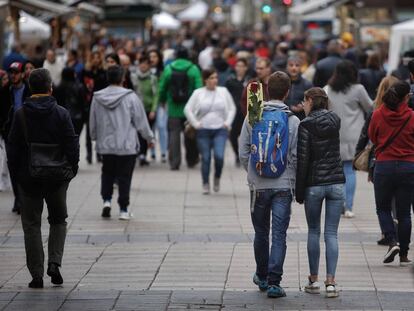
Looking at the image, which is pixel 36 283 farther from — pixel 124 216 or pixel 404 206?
pixel 124 216

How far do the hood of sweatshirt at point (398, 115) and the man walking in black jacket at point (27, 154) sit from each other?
8.75 feet

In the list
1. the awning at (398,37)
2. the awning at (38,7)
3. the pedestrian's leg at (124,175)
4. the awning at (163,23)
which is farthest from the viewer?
the awning at (163,23)


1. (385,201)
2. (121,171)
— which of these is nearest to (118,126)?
(121,171)

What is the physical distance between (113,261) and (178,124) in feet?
27.2

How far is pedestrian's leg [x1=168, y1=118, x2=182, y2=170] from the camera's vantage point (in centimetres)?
1939

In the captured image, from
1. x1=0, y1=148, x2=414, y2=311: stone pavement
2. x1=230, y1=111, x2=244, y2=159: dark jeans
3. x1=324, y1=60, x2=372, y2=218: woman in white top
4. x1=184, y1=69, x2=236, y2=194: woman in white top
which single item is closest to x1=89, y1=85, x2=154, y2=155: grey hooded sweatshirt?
x1=0, y1=148, x2=414, y2=311: stone pavement

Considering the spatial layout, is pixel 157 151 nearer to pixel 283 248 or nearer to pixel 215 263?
pixel 215 263

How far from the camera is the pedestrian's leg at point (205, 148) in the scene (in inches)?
650

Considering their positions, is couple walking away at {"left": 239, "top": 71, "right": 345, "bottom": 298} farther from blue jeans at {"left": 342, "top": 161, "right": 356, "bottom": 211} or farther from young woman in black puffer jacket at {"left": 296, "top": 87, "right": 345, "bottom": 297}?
blue jeans at {"left": 342, "top": 161, "right": 356, "bottom": 211}

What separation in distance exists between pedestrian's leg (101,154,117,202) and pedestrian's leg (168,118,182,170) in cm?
515

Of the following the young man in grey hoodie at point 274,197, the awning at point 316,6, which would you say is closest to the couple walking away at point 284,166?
the young man in grey hoodie at point 274,197

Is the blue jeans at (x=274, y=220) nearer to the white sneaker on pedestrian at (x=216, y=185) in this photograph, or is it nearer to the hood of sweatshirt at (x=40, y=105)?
the hood of sweatshirt at (x=40, y=105)

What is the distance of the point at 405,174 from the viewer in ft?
35.6

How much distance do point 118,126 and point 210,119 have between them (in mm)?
2769
